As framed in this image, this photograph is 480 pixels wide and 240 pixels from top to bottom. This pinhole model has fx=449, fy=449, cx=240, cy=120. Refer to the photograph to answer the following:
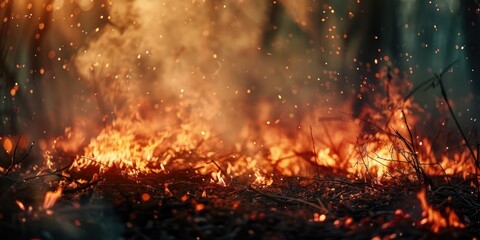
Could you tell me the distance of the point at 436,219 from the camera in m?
3.04

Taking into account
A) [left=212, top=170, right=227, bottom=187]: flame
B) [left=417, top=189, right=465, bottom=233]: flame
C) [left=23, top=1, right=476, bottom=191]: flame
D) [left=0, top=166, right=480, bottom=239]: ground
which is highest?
[left=23, top=1, right=476, bottom=191]: flame

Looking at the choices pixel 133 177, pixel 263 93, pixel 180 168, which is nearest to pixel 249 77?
pixel 263 93

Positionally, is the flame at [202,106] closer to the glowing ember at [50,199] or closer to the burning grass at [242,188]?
the burning grass at [242,188]

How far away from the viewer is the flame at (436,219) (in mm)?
2943

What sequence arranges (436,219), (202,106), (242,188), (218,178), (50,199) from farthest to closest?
(202,106)
(218,178)
(242,188)
(50,199)
(436,219)

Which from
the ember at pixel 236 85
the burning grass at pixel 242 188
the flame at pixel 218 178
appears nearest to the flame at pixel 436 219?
the burning grass at pixel 242 188

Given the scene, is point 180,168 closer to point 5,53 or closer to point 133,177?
point 133,177

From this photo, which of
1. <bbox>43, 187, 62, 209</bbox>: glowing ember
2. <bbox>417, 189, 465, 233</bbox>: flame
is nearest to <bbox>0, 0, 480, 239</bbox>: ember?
<bbox>43, 187, 62, 209</bbox>: glowing ember

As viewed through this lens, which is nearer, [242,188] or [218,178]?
[242,188]

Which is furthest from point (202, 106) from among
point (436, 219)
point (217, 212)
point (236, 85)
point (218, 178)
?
point (436, 219)

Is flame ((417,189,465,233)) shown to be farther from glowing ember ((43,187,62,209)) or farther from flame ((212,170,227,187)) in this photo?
glowing ember ((43,187,62,209))

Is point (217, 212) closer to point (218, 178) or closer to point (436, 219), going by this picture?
point (436, 219)

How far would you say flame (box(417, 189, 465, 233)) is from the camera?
294cm

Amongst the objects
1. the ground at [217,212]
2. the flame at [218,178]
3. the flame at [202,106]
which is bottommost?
the ground at [217,212]
